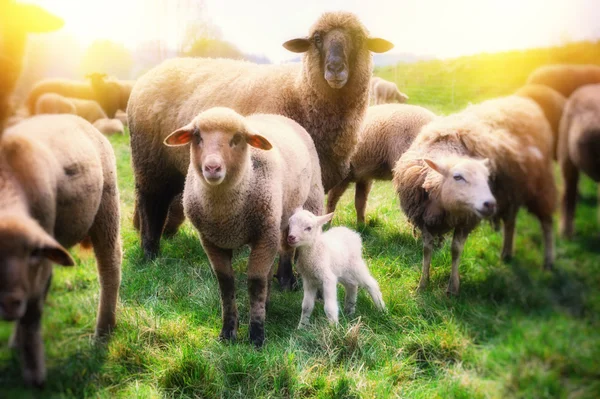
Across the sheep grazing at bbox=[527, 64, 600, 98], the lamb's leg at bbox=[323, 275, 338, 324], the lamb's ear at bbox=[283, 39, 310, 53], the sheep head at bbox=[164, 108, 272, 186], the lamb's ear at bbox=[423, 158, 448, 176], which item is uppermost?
the lamb's ear at bbox=[283, 39, 310, 53]

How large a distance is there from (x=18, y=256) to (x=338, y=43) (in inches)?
103

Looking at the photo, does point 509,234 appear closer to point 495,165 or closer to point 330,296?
point 495,165

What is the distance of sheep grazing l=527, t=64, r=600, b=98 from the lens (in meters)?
1.31

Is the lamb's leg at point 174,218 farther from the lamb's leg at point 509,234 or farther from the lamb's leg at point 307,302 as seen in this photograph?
the lamb's leg at point 509,234

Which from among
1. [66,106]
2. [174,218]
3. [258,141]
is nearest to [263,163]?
[258,141]

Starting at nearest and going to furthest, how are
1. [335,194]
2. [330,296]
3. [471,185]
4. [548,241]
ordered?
[548,241], [471,185], [330,296], [335,194]

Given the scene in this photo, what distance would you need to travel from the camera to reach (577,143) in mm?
1277

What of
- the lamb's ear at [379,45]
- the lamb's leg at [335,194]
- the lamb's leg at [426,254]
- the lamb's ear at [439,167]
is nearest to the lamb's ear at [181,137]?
the lamb's ear at [379,45]

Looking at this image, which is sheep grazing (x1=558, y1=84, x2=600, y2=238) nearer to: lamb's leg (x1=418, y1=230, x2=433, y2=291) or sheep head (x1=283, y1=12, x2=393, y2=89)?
lamb's leg (x1=418, y1=230, x2=433, y2=291)

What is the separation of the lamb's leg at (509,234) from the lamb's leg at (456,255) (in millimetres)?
390

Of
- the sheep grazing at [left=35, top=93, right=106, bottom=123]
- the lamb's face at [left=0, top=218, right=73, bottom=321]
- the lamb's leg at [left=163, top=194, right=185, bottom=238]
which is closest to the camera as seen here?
the lamb's face at [left=0, top=218, right=73, bottom=321]

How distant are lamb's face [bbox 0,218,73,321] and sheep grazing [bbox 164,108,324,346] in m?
1.73

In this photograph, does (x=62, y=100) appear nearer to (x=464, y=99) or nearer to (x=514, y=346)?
(x=464, y=99)

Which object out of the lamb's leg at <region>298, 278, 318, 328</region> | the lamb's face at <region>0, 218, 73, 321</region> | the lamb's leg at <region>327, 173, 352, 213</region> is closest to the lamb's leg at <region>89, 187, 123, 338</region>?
the lamb's face at <region>0, 218, 73, 321</region>
